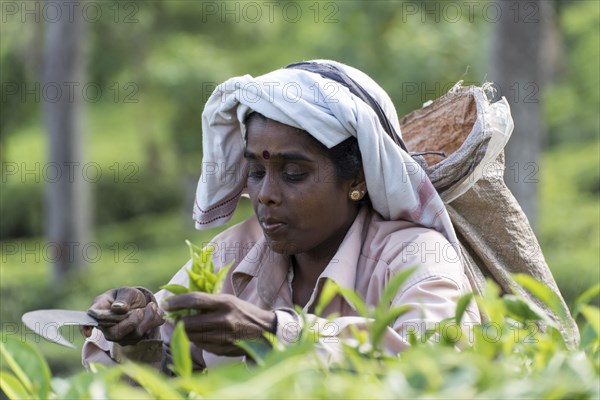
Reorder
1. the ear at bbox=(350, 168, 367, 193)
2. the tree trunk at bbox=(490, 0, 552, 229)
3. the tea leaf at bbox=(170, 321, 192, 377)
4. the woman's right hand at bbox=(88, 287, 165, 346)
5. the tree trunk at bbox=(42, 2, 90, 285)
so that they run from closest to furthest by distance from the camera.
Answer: the tea leaf at bbox=(170, 321, 192, 377), the woman's right hand at bbox=(88, 287, 165, 346), the ear at bbox=(350, 168, 367, 193), the tree trunk at bbox=(490, 0, 552, 229), the tree trunk at bbox=(42, 2, 90, 285)

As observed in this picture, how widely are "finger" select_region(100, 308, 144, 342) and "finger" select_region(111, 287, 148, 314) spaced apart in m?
0.02

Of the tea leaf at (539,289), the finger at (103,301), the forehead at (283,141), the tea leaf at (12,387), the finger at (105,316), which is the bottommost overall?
the finger at (105,316)

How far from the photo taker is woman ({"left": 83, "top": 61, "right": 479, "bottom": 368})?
2.61 meters

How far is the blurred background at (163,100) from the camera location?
33.3 ft

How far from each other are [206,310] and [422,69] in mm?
12242

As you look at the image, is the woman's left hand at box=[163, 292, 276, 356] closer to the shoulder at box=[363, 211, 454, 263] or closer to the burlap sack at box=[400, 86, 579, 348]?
the shoulder at box=[363, 211, 454, 263]

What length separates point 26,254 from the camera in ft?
46.2

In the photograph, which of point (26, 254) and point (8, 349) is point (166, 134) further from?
point (8, 349)

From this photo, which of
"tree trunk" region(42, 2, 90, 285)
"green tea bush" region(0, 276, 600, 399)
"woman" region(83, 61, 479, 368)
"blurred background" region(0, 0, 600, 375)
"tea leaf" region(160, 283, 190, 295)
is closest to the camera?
"green tea bush" region(0, 276, 600, 399)

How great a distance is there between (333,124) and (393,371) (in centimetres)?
127

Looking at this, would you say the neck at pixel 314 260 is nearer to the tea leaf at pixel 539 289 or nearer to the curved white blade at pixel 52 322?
the curved white blade at pixel 52 322

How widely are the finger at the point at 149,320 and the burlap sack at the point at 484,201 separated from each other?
2.73ft

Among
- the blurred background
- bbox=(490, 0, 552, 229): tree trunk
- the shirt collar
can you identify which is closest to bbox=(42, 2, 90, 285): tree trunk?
the blurred background

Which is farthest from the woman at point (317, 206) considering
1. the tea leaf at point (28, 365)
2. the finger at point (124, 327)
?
the tea leaf at point (28, 365)
